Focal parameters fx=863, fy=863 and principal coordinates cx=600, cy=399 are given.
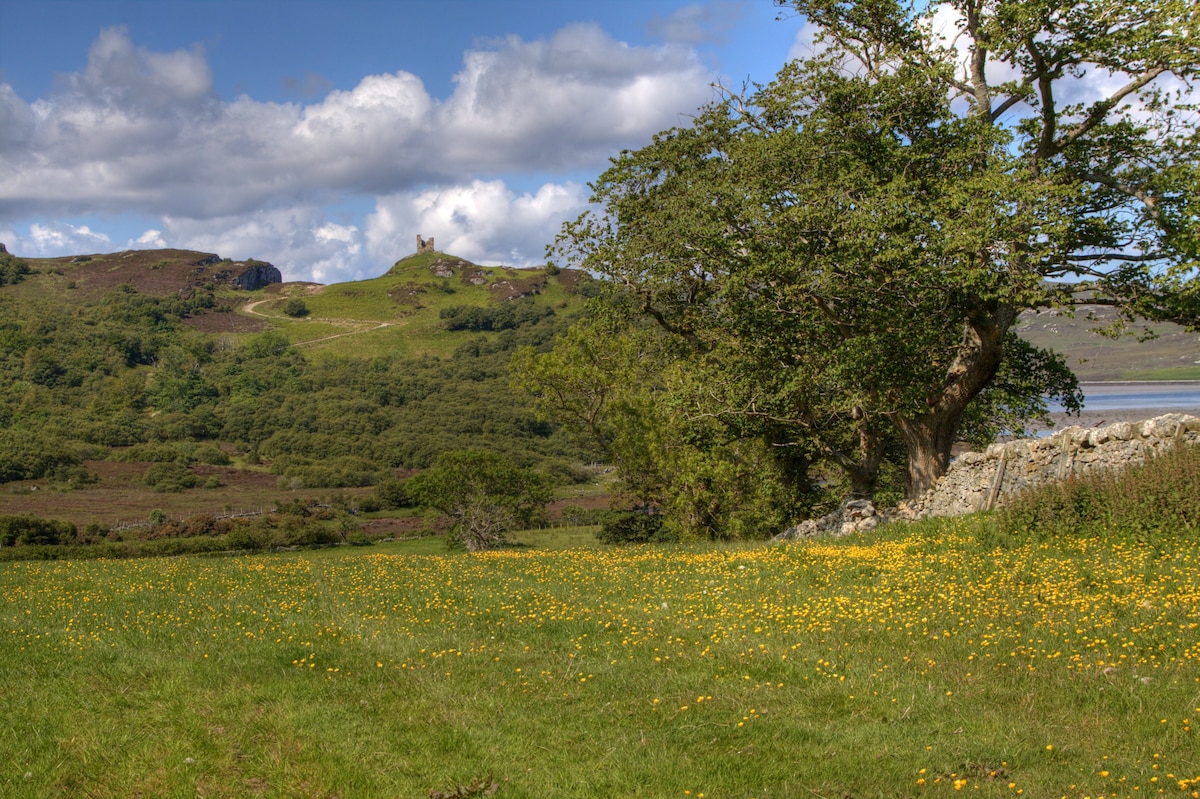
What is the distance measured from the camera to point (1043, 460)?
1873 cm

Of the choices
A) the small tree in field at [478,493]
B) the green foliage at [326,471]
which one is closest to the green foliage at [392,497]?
the green foliage at [326,471]

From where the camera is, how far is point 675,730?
308 inches

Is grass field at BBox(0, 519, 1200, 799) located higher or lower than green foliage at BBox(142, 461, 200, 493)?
higher

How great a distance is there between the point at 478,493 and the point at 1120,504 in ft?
123

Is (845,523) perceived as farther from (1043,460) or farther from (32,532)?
(32,532)

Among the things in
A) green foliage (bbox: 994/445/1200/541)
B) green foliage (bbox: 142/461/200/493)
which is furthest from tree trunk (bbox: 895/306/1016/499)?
green foliage (bbox: 142/461/200/493)

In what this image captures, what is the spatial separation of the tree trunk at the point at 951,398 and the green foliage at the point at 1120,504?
19.0ft

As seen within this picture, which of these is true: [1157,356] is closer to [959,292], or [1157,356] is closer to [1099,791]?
[959,292]

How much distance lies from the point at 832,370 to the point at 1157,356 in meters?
183

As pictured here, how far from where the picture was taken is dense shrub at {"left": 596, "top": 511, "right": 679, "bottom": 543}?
4634cm

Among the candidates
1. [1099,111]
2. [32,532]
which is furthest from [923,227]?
[32,532]

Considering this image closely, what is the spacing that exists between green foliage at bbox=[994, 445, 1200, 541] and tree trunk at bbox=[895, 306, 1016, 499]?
19.0 feet

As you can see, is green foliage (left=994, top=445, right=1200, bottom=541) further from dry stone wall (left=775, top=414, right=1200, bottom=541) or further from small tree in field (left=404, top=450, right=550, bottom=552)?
small tree in field (left=404, top=450, right=550, bottom=552)

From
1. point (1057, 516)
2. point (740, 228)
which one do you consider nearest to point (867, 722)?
point (1057, 516)
